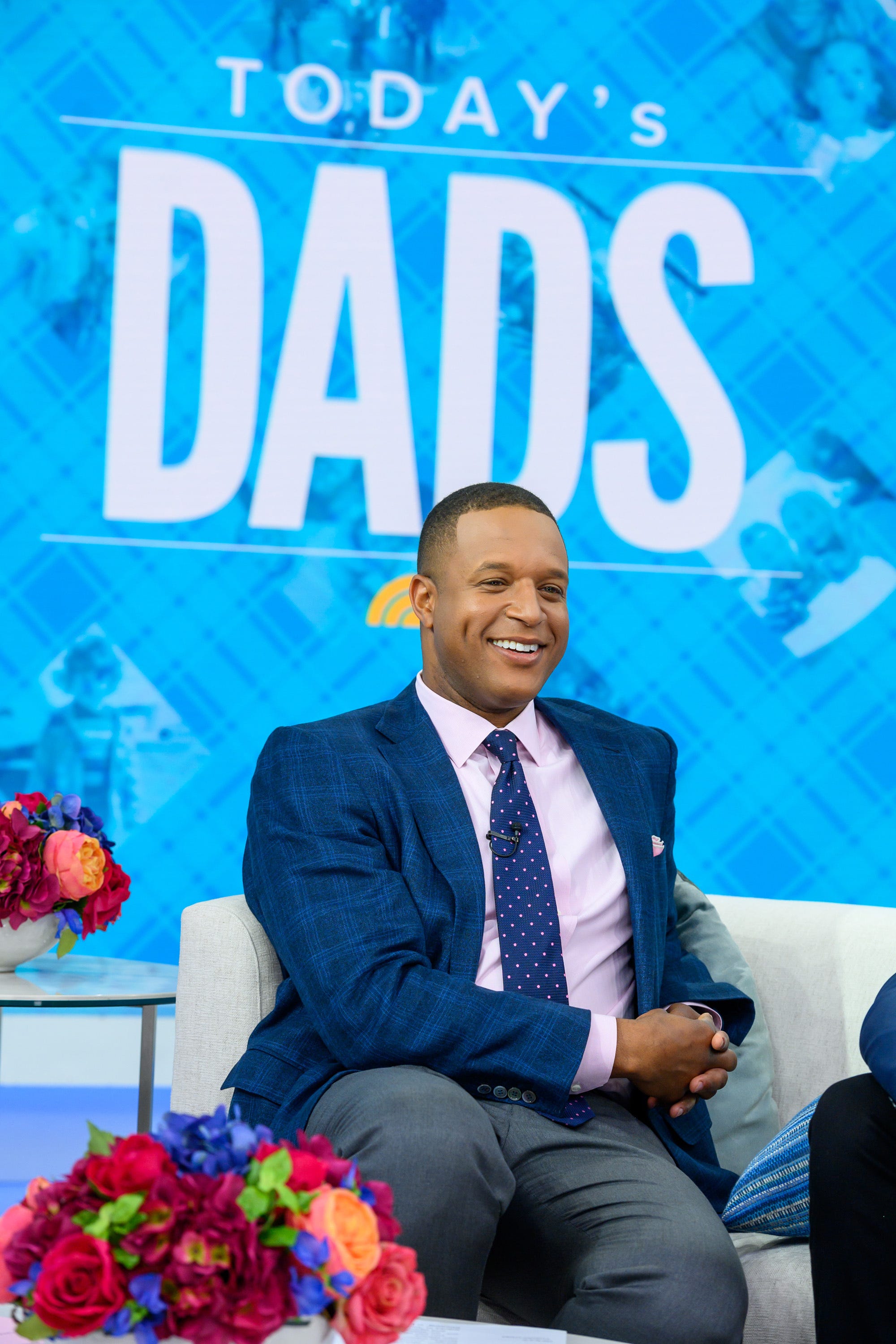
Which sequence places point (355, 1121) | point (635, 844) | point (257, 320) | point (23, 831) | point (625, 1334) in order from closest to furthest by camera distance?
1. point (625, 1334)
2. point (355, 1121)
3. point (635, 844)
4. point (23, 831)
5. point (257, 320)

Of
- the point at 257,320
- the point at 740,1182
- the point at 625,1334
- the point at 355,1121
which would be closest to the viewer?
the point at 625,1334

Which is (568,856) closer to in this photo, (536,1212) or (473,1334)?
(536,1212)

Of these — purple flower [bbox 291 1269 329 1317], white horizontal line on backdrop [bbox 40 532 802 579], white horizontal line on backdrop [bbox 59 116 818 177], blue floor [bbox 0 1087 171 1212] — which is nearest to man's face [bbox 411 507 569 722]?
purple flower [bbox 291 1269 329 1317]

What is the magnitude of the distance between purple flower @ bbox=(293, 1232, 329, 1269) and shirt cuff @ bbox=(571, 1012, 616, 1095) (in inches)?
37.0

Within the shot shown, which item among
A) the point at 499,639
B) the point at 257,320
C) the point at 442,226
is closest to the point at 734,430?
the point at 442,226

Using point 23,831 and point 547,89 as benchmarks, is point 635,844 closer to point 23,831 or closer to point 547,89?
point 23,831

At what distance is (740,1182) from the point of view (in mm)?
2031

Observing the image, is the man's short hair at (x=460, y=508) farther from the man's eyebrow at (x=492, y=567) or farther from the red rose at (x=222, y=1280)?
the red rose at (x=222, y=1280)

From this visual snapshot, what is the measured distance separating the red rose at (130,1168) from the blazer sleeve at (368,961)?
86cm

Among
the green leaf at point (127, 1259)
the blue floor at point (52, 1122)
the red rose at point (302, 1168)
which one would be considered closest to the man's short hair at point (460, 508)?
the red rose at point (302, 1168)

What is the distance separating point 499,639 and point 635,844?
40 centimetres

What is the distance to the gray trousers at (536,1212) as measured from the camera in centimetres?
168

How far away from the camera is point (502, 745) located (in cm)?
227

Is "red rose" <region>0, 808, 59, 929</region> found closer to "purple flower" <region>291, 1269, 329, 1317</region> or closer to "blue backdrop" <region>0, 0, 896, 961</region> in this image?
"blue backdrop" <region>0, 0, 896, 961</region>
